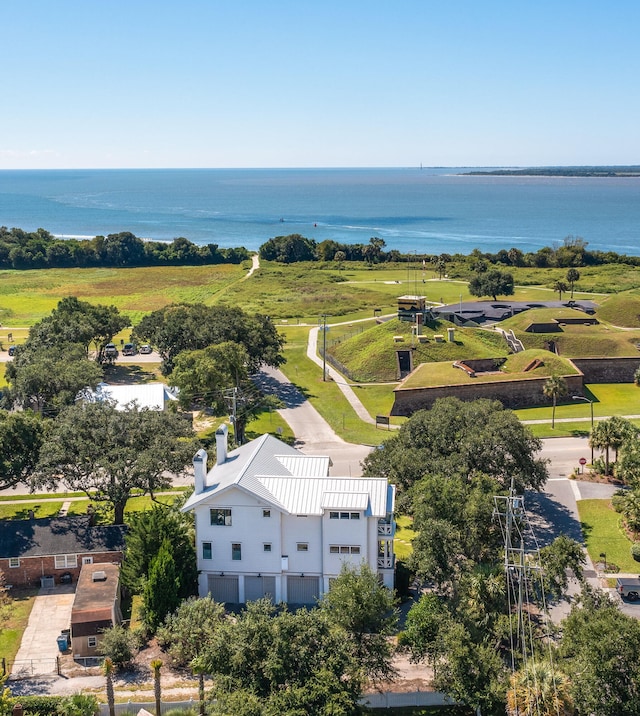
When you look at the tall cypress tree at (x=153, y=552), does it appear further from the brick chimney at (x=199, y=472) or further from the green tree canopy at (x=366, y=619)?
the green tree canopy at (x=366, y=619)

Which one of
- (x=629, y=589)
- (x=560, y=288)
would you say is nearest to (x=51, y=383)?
(x=629, y=589)

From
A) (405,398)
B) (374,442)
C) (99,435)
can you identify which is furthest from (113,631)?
Answer: (405,398)

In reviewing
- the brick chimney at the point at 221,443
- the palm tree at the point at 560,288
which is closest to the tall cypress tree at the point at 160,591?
the brick chimney at the point at 221,443

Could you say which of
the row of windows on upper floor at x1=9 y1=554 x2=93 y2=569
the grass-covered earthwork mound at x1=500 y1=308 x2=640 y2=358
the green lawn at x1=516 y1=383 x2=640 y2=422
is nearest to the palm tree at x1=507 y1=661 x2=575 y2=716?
the row of windows on upper floor at x1=9 y1=554 x2=93 y2=569

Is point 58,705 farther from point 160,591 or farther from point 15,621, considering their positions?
point 15,621

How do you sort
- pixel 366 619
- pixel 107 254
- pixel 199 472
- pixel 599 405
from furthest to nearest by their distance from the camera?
1. pixel 107 254
2. pixel 599 405
3. pixel 199 472
4. pixel 366 619

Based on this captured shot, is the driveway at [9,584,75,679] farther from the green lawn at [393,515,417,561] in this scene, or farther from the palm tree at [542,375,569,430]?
the palm tree at [542,375,569,430]

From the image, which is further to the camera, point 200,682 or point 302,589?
point 302,589
